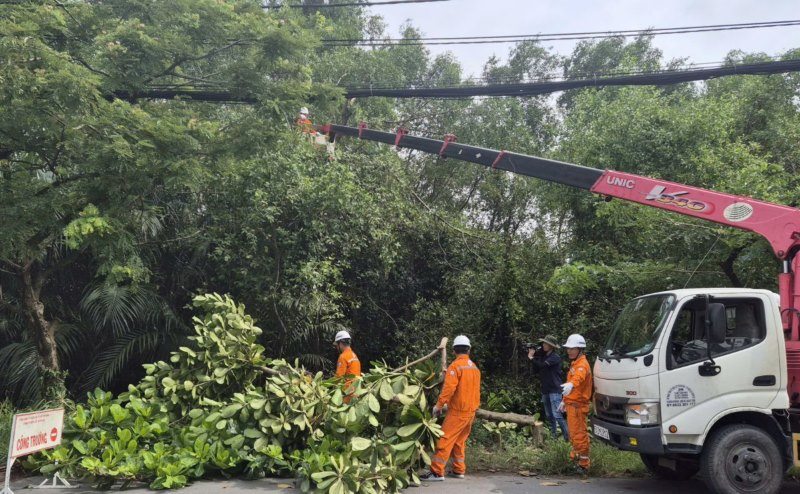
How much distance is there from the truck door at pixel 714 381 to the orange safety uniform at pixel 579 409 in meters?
1.39

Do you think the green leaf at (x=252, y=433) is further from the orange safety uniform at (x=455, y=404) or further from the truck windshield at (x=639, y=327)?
the truck windshield at (x=639, y=327)

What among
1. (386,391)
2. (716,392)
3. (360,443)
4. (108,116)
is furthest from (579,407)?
(108,116)

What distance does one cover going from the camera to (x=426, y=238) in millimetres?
13781

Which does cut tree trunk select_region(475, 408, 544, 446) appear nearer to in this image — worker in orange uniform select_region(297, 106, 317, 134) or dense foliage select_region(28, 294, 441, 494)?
dense foliage select_region(28, 294, 441, 494)

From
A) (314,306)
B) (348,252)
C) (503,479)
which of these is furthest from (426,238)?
(503,479)

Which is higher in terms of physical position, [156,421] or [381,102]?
[381,102]

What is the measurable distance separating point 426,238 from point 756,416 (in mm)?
8140

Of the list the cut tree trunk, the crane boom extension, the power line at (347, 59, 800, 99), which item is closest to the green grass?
the cut tree trunk

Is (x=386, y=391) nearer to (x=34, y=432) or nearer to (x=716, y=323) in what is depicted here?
(x=716, y=323)

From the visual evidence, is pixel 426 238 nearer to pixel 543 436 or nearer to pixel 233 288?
pixel 233 288

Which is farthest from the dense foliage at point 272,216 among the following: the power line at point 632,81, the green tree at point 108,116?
the power line at point 632,81

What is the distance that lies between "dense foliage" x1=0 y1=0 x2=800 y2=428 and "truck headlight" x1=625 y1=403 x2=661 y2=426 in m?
3.76

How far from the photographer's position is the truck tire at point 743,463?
6.24 meters

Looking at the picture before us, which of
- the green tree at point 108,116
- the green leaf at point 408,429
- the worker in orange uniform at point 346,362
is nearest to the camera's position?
the green leaf at point 408,429
